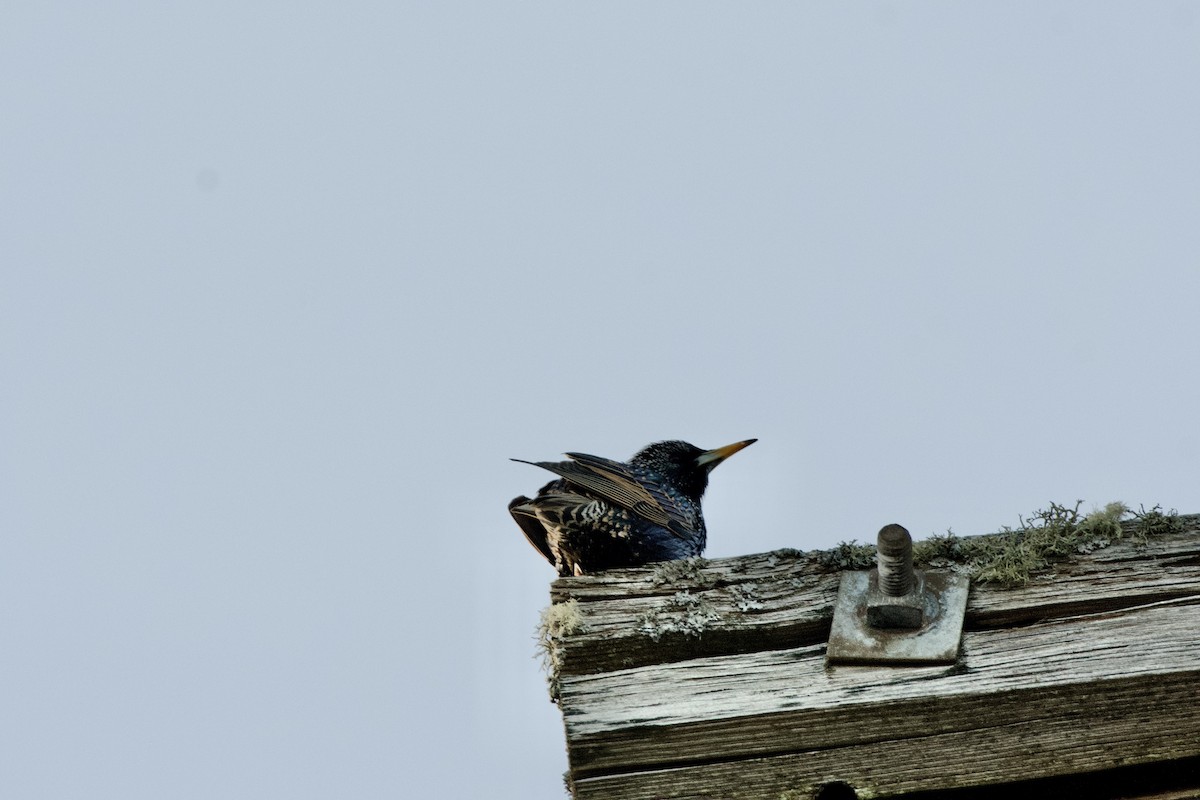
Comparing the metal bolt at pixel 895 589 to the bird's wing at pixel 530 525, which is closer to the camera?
the metal bolt at pixel 895 589

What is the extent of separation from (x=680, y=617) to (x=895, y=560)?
479 millimetres

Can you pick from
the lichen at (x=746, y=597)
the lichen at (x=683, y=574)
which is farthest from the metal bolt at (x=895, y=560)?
the lichen at (x=683, y=574)

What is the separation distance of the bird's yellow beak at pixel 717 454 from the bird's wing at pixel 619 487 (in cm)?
98

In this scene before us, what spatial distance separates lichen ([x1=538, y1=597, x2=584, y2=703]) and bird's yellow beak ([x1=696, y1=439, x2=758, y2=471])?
3341 millimetres

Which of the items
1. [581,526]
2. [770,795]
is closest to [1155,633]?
[770,795]

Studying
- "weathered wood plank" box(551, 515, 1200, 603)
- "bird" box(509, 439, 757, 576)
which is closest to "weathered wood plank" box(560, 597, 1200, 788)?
"weathered wood plank" box(551, 515, 1200, 603)

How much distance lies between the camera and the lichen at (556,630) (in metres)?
2.91

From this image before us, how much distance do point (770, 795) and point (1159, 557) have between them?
104 centimetres

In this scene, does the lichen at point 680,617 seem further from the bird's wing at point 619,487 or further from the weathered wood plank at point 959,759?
the bird's wing at point 619,487

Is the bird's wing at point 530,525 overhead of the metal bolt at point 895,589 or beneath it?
overhead

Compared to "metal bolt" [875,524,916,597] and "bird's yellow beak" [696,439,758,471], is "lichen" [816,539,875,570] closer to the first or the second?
"metal bolt" [875,524,916,597]

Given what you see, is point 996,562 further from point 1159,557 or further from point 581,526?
point 581,526

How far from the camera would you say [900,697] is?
260 cm

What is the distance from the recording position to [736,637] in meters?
2.90
